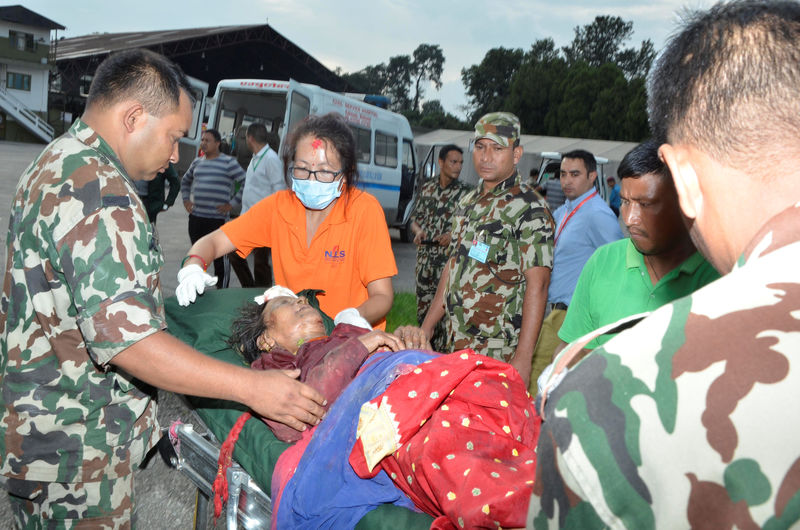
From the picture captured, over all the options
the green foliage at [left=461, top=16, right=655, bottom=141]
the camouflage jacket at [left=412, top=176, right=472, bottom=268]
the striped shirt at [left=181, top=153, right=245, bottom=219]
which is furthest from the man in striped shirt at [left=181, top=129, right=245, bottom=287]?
the green foliage at [left=461, top=16, right=655, bottom=141]

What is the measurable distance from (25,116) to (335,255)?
40572mm

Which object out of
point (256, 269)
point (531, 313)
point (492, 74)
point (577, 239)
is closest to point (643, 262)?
point (531, 313)

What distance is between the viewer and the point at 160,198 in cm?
772

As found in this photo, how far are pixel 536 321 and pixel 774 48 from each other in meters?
2.32

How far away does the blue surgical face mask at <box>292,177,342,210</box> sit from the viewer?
10.1 ft

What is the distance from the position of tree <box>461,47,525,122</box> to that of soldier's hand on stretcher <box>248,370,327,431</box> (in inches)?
2140

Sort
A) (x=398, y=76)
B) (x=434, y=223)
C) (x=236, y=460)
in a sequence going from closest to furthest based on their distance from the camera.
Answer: (x=236, y=460)
(x=434, y=223)
(x=398, y=76)

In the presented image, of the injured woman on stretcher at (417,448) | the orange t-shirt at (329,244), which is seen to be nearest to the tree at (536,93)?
the orange t-shirt at (329,244)

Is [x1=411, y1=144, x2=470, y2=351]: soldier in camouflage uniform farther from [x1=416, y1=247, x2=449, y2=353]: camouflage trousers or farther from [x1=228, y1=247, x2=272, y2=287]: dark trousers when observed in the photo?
[x1=228, y1=247, x2=272, y2=287]: dark trousers

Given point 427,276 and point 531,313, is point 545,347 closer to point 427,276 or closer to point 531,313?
point 531,313

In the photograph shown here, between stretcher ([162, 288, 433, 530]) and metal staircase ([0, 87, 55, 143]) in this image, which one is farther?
metal staircase ([0, 87, 55, 143])

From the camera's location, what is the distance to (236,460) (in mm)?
2465

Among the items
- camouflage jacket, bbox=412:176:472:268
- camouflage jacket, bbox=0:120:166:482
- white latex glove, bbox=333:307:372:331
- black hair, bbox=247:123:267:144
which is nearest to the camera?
Result: camouflage jacket, bbox=0:120:166:482

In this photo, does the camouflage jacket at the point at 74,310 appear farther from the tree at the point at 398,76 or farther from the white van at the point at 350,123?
the tree at the point at 398,76
